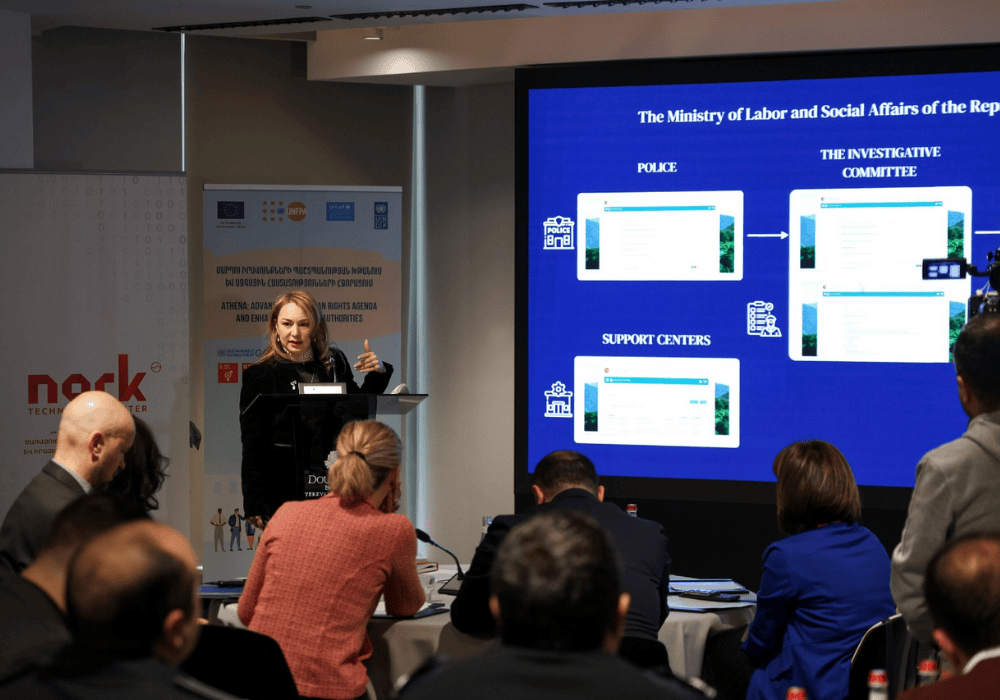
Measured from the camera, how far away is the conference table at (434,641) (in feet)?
10.6

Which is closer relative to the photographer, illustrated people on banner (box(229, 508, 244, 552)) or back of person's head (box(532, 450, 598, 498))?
back of person's head (box(532, 450, 598, 498))

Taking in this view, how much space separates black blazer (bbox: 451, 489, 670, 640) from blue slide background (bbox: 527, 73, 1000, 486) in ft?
7.86

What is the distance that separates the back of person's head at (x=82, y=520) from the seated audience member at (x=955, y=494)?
5.36 feet

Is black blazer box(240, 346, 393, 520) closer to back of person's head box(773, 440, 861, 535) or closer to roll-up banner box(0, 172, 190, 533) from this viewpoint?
A: roll-up banner box(0, 172, 190, 533)

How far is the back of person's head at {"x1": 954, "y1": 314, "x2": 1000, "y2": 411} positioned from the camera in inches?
91.7

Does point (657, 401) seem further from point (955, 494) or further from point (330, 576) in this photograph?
point (955, 494)

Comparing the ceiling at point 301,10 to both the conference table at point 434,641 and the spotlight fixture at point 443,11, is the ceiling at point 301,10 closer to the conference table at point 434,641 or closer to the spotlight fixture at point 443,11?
the spotlight fixture at point 443,11

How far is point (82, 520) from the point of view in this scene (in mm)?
1957

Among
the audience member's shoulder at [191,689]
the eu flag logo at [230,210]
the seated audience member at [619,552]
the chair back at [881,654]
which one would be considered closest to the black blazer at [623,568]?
the seated audience member at [619,552]

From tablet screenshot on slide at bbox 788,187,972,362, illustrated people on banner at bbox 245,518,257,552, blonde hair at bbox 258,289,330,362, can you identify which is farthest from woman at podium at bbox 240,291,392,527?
tablet screenshot on slide at bbox 788,187,972,362

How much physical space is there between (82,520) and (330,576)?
1.01 m

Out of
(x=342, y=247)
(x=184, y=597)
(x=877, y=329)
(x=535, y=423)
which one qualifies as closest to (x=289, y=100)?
(x=342, y=247)

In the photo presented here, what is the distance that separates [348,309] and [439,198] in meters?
0.98

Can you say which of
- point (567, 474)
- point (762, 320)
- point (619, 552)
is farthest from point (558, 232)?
point (619, 552)
